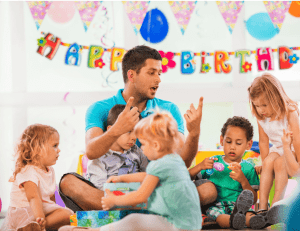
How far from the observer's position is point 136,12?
2.86m

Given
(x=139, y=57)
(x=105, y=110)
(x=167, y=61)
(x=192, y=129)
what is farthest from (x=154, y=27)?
(x=192, y=129)

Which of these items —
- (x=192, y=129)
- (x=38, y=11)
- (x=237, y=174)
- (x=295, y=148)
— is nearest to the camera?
(x=192, y=129)

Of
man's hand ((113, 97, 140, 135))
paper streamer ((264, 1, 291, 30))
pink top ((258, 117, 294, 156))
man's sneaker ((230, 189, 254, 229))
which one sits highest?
paper streamer ((264, 1, 291, 30))

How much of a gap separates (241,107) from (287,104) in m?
1.01

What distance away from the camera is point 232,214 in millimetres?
1562

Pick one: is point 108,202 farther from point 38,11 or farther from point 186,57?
point 38,11

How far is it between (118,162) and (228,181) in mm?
568

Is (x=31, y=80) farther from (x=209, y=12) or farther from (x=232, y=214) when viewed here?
(x=232, y=214)

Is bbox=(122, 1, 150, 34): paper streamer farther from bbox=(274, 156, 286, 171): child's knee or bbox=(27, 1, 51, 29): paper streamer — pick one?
bbox=(274, 156, 286, 171): child's knee

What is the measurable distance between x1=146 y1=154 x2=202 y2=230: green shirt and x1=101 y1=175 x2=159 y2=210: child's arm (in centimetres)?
3

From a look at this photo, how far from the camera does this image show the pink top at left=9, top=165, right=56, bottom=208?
5.70 ft

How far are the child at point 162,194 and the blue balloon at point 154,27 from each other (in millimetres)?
1698

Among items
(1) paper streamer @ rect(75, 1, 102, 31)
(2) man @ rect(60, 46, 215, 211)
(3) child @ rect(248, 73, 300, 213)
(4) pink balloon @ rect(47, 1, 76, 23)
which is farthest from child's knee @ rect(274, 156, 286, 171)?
(4) pink balloon @ rect(47, 1, 76, 23)

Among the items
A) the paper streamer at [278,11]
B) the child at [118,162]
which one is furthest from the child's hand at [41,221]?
the paper streamer at [278,11]
